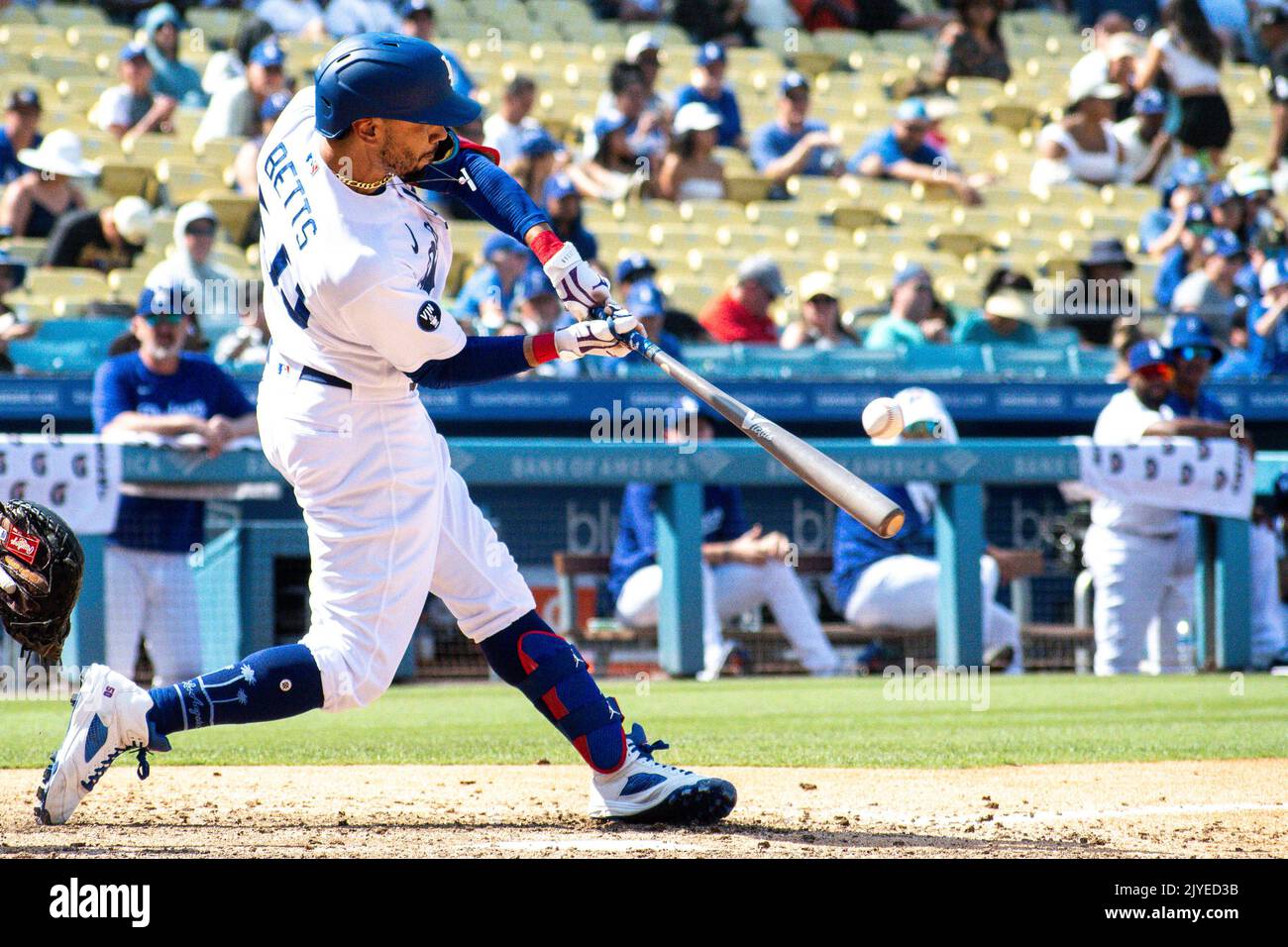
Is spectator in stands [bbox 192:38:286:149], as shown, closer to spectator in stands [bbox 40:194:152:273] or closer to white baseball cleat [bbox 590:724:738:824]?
spectator in stands [bbox 40:194:152:273]

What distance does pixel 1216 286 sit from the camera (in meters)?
10.8

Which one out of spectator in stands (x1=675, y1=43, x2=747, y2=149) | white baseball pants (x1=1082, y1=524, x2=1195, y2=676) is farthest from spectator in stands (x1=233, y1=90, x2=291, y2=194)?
white baseball pants (x1=1082, y1=524, x2=1195, y2=676)

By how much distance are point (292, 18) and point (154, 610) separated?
6228mm

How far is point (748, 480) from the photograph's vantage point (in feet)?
25.7

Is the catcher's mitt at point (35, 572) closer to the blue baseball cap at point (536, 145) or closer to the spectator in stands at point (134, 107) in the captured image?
the blue baseball cap at point (536, 145)

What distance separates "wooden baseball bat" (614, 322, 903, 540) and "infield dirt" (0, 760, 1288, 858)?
2.19ft

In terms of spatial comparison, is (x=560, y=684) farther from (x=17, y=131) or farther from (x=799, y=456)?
(x=17, y=131)

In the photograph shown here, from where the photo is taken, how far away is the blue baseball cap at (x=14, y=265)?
841 cm

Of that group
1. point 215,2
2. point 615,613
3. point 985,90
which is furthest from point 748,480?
point 985,90

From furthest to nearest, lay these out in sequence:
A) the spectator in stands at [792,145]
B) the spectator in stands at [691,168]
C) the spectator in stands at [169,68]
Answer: the spectator in stands at [792,145]
the spectator in stands at [691,168]
the spectator in stands at [169,68]

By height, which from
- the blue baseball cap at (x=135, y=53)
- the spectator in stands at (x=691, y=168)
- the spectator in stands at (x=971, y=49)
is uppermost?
the spectator in stands at (x=971, y=49)

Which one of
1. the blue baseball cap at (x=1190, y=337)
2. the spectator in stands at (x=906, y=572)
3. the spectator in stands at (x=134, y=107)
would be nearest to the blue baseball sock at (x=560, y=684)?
the spectator in stands at (x=906, y=572)

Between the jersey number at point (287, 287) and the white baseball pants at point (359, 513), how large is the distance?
0.12 metres
